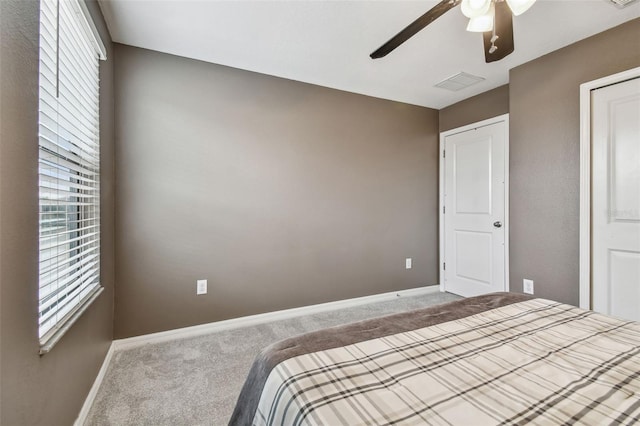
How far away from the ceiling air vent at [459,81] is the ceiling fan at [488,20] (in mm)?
1378

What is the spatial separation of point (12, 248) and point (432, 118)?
13.5 feet

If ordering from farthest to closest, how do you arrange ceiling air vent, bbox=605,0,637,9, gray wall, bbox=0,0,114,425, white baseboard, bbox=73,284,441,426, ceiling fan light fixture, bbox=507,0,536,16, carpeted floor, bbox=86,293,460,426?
ceiling air vent, bbox=605,0,637,9, white baseboard, bbox=73,284,441,426, carpeted floor, bbox=86,293,460,426, ceiling fan light fixture, bbox=507,0,536,16, gray wall, bbox=0,0,114,425

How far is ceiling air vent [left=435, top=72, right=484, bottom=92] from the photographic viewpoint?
2.91m

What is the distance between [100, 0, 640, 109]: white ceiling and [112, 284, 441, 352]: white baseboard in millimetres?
2413

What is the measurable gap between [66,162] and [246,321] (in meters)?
1.96

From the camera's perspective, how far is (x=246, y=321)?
274 centimetres

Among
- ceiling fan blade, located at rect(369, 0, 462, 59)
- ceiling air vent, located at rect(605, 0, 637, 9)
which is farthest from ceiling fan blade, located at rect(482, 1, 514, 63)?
ceiling air vent, located at rect(605, 0, 637, 9)

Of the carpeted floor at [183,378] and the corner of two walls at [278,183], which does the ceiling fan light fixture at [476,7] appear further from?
the carpeted floor at [183,378]

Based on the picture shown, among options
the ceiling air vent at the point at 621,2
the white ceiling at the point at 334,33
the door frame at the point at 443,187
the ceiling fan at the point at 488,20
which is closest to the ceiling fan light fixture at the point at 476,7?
the ceiling fan at the point at 488,20

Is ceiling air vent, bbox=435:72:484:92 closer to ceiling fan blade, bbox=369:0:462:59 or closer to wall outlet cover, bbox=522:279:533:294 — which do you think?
ceiling fan blade, bbox=369:0:462:59

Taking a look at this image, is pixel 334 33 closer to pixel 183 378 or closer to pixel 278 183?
pixel 278 183

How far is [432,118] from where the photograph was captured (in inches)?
152

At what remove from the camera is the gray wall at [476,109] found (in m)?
3.14

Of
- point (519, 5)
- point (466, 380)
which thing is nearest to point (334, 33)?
point (519, 5)
